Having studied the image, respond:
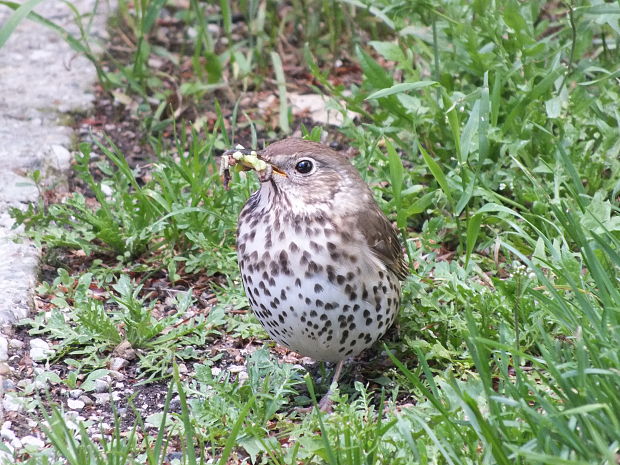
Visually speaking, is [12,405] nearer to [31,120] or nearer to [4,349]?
[4,349]

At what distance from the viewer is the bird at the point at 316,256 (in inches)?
155

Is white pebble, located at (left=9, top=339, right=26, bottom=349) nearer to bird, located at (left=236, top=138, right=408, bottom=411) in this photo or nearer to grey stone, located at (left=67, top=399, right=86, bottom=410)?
grey stone, located at (left=67, top=399, right=86, bottom=410)

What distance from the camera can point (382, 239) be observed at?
4250 millimetres

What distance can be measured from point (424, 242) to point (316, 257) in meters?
1.05

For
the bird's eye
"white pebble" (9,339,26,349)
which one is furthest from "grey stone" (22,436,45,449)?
the bird's eye

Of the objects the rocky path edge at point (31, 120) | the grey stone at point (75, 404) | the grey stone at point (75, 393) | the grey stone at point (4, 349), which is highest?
the rocky path edge at point (31, 120)

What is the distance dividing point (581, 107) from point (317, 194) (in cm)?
177

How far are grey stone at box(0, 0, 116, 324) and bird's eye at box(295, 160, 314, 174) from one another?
147 cm

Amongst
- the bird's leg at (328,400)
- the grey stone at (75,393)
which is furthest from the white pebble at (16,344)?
the bird's leg at (328,400)

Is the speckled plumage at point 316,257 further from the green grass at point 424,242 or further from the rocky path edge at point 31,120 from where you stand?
the rocky path edge at point 31,120

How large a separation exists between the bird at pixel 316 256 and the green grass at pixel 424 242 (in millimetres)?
224

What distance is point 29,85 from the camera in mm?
6535


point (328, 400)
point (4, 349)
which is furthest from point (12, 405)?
point (328, 400)

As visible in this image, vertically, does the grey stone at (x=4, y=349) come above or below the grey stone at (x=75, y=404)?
above
